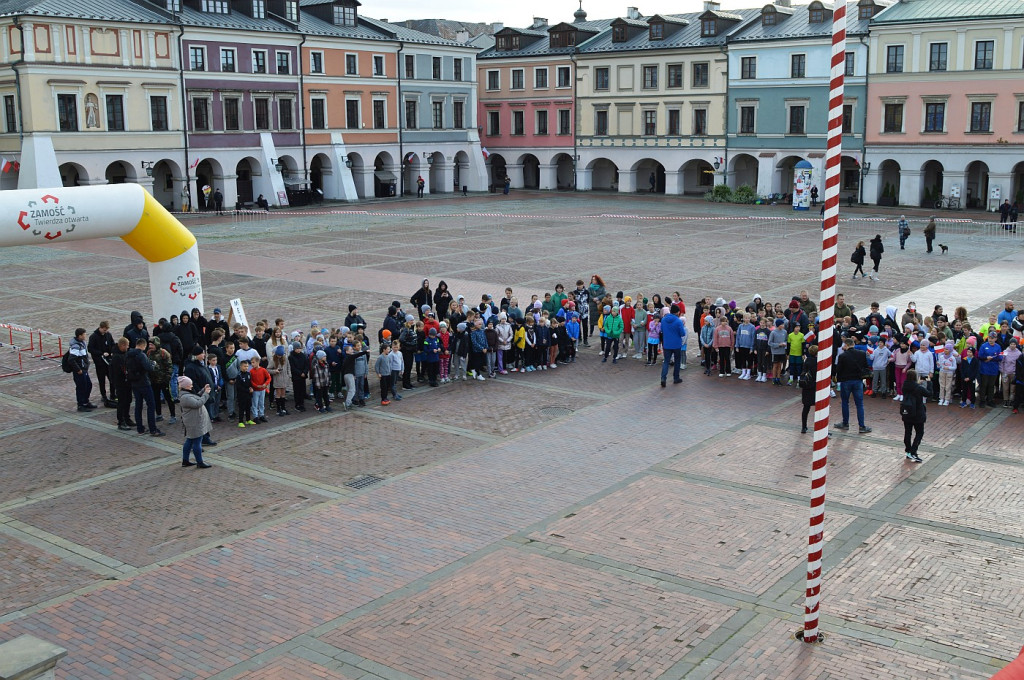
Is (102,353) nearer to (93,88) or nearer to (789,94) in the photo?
(93,88)

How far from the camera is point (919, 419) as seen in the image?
15.7 meters

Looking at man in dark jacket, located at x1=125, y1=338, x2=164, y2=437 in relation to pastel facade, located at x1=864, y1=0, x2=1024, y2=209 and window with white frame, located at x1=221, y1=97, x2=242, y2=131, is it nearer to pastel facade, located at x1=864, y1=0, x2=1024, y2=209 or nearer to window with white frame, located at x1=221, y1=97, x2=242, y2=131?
window with white frame, located at x1=221, y1=97, x2=242, y2=131

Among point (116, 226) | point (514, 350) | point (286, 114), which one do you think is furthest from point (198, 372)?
point (286, 114)

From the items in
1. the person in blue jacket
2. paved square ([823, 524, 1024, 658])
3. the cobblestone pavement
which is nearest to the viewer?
the cobblestone pavement

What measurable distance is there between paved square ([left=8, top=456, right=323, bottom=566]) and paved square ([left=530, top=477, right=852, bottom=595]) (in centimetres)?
399

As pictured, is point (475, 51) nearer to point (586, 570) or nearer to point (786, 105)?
point (786, 105)

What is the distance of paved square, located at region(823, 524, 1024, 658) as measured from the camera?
1043 centimetres

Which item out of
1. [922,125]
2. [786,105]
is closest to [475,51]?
[786,105]

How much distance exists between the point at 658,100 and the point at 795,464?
58435 millimetres

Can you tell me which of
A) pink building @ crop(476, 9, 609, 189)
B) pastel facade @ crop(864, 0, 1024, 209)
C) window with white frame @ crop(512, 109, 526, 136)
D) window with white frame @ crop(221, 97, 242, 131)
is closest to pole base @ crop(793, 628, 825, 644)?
pastel facade @ crop(864, 0, 1024, 209)

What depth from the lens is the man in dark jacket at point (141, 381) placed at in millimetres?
17125

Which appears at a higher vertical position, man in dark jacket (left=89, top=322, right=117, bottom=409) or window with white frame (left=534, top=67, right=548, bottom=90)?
window with white frame (left=534, top=67, right=548, bottom=90)

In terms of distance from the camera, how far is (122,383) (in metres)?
17.4

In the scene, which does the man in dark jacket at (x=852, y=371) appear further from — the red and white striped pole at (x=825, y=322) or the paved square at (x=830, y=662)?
the paved square at (x=830, y=662)
